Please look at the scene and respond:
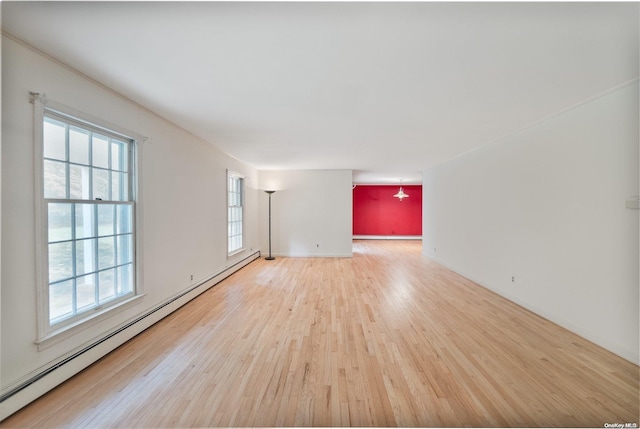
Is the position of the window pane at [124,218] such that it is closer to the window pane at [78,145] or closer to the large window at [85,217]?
the large window at [85,217]

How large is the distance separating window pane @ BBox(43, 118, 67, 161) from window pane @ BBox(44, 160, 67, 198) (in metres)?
0.06

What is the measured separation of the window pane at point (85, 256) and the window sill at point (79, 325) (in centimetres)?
39

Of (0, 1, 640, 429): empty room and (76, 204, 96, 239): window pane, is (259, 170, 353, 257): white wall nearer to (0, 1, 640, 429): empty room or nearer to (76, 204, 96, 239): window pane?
(0, 1, 640, 429): empty room

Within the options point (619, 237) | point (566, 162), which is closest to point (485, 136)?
point (566, 162)

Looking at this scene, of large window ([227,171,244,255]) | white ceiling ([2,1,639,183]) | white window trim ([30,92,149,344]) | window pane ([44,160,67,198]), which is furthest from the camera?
large window ([227,171,244,255])

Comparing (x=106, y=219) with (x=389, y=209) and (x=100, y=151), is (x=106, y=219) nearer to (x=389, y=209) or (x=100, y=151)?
(x=100, y=151)

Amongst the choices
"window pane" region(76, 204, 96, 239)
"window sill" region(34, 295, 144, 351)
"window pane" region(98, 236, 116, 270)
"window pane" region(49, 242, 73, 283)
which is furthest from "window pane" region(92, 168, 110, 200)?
"window sill" region(34, 295, 144, 351)

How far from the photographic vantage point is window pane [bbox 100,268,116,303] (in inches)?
92.6

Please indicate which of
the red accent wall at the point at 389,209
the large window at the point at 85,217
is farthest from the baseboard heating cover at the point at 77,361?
the red accent wall at the point at 389,209

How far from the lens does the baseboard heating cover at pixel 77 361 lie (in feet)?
5.25

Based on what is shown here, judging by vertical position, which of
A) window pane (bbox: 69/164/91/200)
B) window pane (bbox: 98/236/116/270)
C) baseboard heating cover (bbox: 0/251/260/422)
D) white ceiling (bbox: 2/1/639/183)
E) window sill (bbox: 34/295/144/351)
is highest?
white ceiling (bbox: 2/1/639/183)

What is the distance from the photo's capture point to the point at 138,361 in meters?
2.19

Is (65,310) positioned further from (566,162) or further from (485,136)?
(485,136)

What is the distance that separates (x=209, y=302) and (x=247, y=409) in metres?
2.22
